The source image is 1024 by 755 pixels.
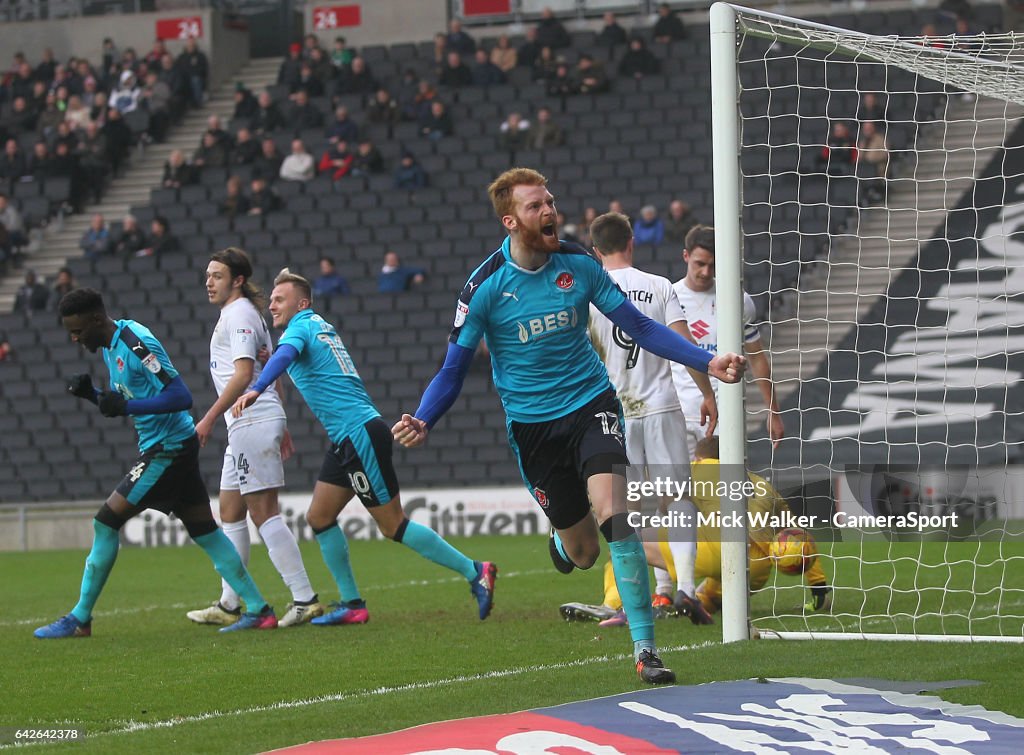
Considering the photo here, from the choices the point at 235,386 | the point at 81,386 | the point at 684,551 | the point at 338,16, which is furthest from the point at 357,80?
the point at 684,551

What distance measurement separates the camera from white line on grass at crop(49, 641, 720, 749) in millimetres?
5532

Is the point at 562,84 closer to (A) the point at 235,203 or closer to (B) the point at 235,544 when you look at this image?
(A) the point at 235,203

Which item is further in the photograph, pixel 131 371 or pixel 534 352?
pixel 131 371

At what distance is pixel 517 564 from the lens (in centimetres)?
1359

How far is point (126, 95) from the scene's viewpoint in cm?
2686

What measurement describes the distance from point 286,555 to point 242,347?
132cm

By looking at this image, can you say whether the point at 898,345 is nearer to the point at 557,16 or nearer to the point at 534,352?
the point at 557,16

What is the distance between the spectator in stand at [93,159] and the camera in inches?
1030

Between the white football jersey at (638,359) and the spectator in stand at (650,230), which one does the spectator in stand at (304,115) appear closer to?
the spectator in stand at (650,230)

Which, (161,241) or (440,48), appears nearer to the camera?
(161,241)

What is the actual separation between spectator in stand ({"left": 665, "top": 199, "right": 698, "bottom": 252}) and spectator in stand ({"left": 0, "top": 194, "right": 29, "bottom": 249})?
38.5 feet

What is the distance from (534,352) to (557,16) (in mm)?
21325

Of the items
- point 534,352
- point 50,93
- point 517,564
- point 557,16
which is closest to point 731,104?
point 534,352

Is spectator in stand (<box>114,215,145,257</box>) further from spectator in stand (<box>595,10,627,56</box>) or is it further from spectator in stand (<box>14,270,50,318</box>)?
spectator in stand (<box>595,10,627,56</box>)
